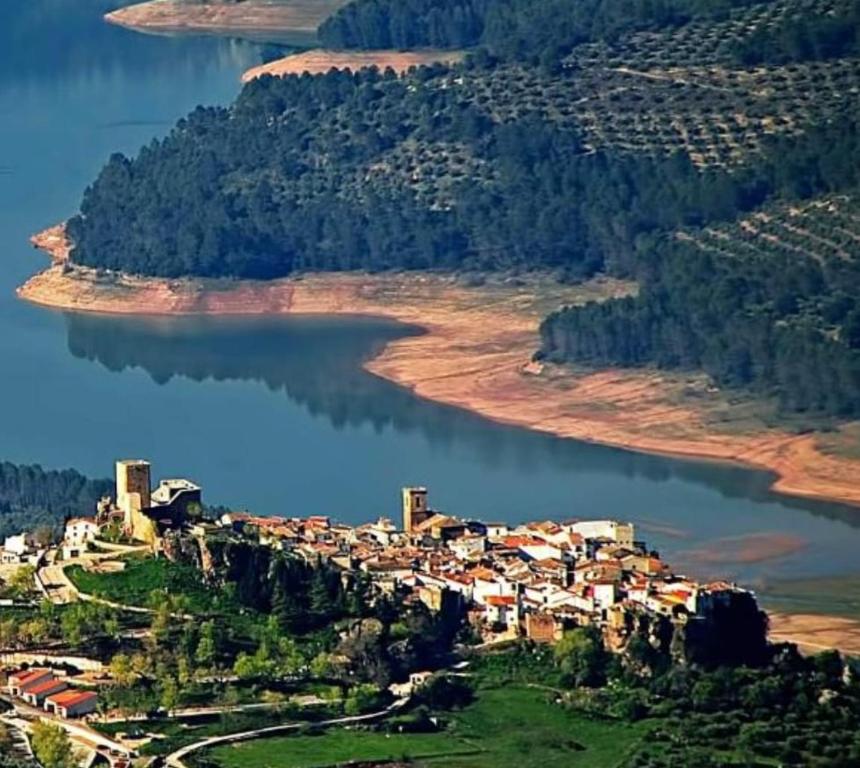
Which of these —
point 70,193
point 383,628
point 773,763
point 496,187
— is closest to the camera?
point 773,763

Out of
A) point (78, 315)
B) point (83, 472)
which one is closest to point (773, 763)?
point (83, 472)

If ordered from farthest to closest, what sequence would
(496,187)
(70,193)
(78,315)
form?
1. (70,193)
2. (496,187)
3. (78,315)

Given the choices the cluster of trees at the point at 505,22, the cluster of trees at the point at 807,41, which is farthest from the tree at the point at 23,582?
the cluster of trees at the point at 505,22

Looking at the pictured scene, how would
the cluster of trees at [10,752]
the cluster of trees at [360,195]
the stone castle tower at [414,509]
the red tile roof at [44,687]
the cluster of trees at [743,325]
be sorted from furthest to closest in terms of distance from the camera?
the cluster of trees at [360,195], the cluster of trees at [743,325], the stone castle tower at [414,509], the red tile roof at [44,687], the cluster of trees at [10,752]

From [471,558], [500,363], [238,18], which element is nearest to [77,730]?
[471,558]

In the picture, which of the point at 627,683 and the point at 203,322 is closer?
the point at 627,683

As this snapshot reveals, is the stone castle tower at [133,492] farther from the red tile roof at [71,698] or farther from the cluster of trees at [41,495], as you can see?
the cluster of trees at [41,495]

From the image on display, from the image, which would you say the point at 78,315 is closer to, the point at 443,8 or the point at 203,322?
the point at 203,322
